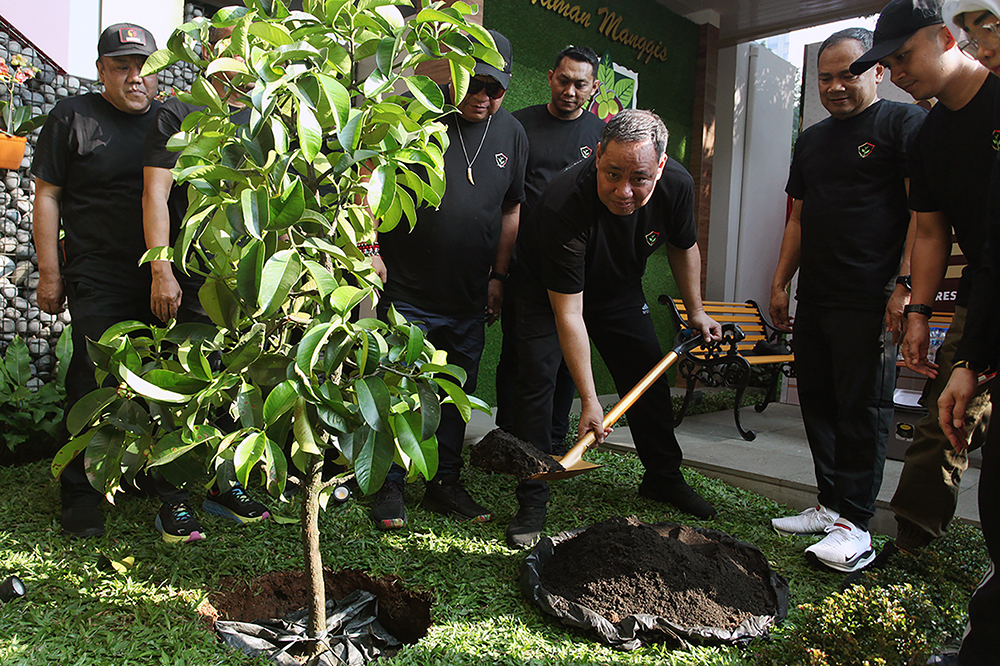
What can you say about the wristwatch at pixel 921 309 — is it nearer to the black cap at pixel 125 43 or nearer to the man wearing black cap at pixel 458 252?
the man wearing black cap at pixel 458 252

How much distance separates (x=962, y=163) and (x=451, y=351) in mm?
2064

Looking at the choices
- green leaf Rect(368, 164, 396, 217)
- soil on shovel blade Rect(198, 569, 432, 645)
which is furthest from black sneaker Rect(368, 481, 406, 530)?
green leaf Rect(368, 164, 396, 217)

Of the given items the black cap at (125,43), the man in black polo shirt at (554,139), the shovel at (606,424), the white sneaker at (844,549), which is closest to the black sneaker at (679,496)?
the white sneaker at (844,549)

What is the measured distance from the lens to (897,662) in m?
1.68

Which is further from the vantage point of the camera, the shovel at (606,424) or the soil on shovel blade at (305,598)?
the shovel at (606,424)

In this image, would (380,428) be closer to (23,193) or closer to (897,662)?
(897,662)

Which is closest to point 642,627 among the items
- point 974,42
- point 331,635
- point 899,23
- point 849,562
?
point 331,635

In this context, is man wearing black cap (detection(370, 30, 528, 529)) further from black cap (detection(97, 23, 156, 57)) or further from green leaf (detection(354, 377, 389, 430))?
green leaf (detection(354, 377, 389, 430))

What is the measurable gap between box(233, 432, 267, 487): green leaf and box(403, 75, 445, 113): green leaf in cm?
79

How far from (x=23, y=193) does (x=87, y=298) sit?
1.71 metres

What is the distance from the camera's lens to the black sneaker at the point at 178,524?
2705 mm

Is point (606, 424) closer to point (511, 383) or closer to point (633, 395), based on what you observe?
point (633, 395)

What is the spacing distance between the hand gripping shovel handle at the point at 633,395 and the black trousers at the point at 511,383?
742 millimetres

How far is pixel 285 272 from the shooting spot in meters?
1.44
